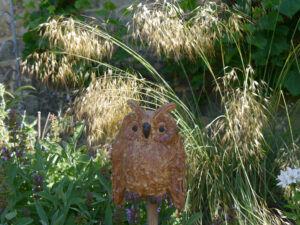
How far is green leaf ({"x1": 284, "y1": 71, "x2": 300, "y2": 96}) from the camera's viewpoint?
2.80m

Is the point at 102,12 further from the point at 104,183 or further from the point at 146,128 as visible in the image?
the point at 146,128

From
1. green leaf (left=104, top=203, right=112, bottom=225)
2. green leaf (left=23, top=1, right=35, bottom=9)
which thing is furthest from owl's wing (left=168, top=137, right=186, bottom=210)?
green leaf (left=23, top=1, right=35, bottom=9)

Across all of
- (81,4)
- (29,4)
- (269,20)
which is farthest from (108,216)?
(29,4)

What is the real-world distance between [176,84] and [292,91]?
0.99 meters

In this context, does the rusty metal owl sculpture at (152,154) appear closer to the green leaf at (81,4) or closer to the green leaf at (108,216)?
the green leaf at (108,216)

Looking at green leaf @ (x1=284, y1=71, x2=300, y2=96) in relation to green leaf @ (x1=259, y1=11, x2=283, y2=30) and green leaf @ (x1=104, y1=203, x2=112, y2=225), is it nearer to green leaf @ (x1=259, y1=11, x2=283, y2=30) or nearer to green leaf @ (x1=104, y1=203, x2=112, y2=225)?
green leaf @ (x1=259, y1=11, x2=283, y2=30)

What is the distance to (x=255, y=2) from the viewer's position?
287 centimetres

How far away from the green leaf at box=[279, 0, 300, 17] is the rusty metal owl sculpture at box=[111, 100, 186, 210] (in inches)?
68.9

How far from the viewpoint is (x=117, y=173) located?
5.00 ft

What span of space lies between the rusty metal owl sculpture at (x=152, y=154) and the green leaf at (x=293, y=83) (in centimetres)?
166

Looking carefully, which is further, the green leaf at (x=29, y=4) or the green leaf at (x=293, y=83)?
the green leaf at (x=29, y=4)

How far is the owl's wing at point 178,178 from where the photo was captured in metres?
1.44

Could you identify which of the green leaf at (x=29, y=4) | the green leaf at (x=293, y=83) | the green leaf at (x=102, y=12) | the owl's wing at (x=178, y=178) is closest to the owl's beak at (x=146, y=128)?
the owl's wing at (x=178, y=178)

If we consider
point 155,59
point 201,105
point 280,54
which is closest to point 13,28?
point 155,59
